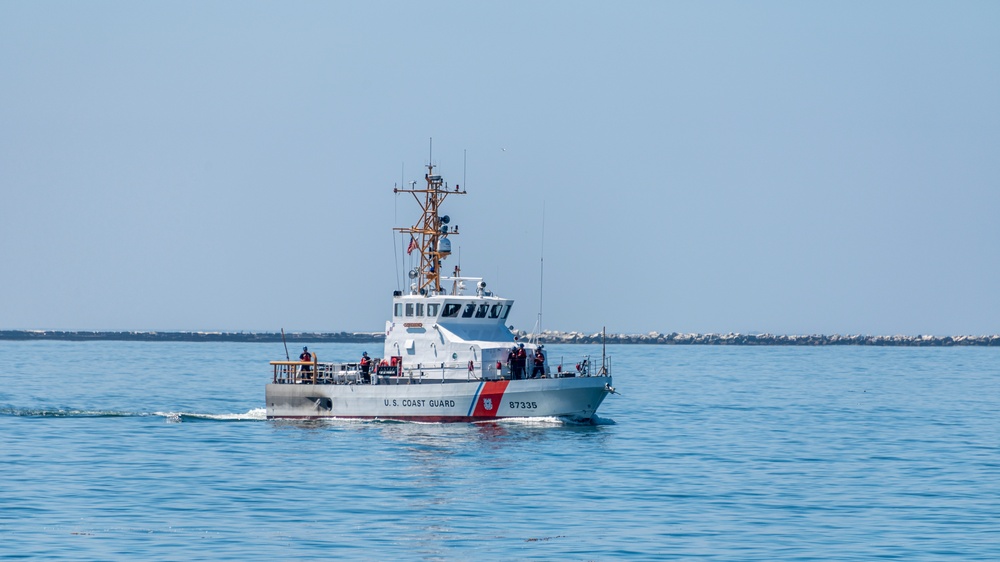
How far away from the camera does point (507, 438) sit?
162ft

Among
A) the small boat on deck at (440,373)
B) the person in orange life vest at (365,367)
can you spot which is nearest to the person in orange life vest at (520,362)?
the small boat on deck at (440,373)

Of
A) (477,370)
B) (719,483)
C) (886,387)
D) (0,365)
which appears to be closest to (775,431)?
(477,370)

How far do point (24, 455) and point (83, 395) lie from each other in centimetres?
3283

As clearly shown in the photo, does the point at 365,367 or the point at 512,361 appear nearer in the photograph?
the point at 512,361

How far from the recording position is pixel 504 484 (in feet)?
128

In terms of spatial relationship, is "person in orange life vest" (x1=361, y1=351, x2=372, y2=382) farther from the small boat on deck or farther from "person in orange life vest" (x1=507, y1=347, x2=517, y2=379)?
"person in orange life vest" (x1=507, y1=347, x2=517, y2=379)

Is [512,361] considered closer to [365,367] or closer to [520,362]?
[520,362]

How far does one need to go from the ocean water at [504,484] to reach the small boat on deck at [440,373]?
2.94 feet

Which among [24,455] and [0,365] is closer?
[24,455]

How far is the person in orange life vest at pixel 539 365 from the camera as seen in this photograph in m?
54.0

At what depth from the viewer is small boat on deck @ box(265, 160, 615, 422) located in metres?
52.3

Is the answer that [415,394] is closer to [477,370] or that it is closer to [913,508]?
[477,370]

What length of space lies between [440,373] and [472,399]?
3.20m

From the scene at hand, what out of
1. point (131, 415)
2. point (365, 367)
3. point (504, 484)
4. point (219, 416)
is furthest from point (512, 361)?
point (131, 415)
